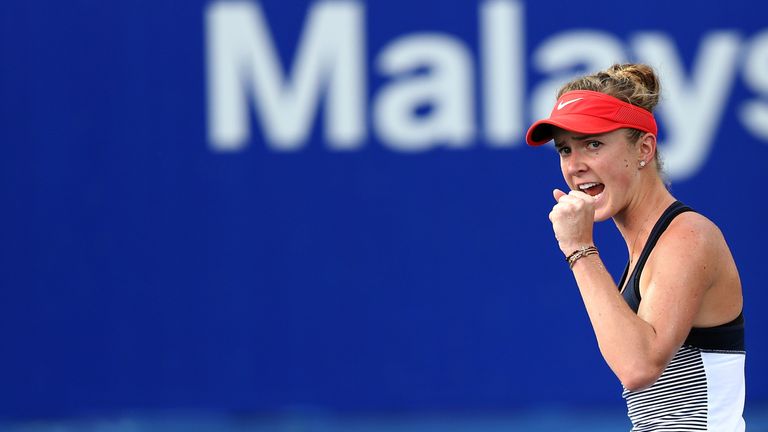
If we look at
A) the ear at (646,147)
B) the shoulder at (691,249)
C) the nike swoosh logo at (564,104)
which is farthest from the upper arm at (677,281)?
the nike swoosh logo at (564,104)

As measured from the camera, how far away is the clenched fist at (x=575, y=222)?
231 centimetres

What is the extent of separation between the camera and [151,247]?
539cm

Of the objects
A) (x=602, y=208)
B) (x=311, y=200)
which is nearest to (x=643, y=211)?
(x=602, y=208)

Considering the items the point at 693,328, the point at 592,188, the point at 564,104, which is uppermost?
the point at 564,104

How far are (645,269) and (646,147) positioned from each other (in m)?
0.29

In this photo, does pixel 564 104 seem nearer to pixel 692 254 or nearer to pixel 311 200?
pixel 692 254

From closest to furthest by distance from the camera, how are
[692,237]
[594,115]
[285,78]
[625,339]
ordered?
[625,339], [692,237], [594,115], [285,78]

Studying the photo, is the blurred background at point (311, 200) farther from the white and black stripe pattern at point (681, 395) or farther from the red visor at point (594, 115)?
the white and black stripe pattern at point (681, 395)

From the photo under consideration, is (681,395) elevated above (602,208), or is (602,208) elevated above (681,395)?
(602,208)

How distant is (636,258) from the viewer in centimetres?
241

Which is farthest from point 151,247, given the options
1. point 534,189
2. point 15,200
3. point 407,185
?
point 534,189

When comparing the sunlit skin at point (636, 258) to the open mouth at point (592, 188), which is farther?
the open mouth at point (592, 188)

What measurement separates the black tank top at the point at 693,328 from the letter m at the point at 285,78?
3.19 m

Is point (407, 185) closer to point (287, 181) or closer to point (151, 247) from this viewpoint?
point (287, 181)
